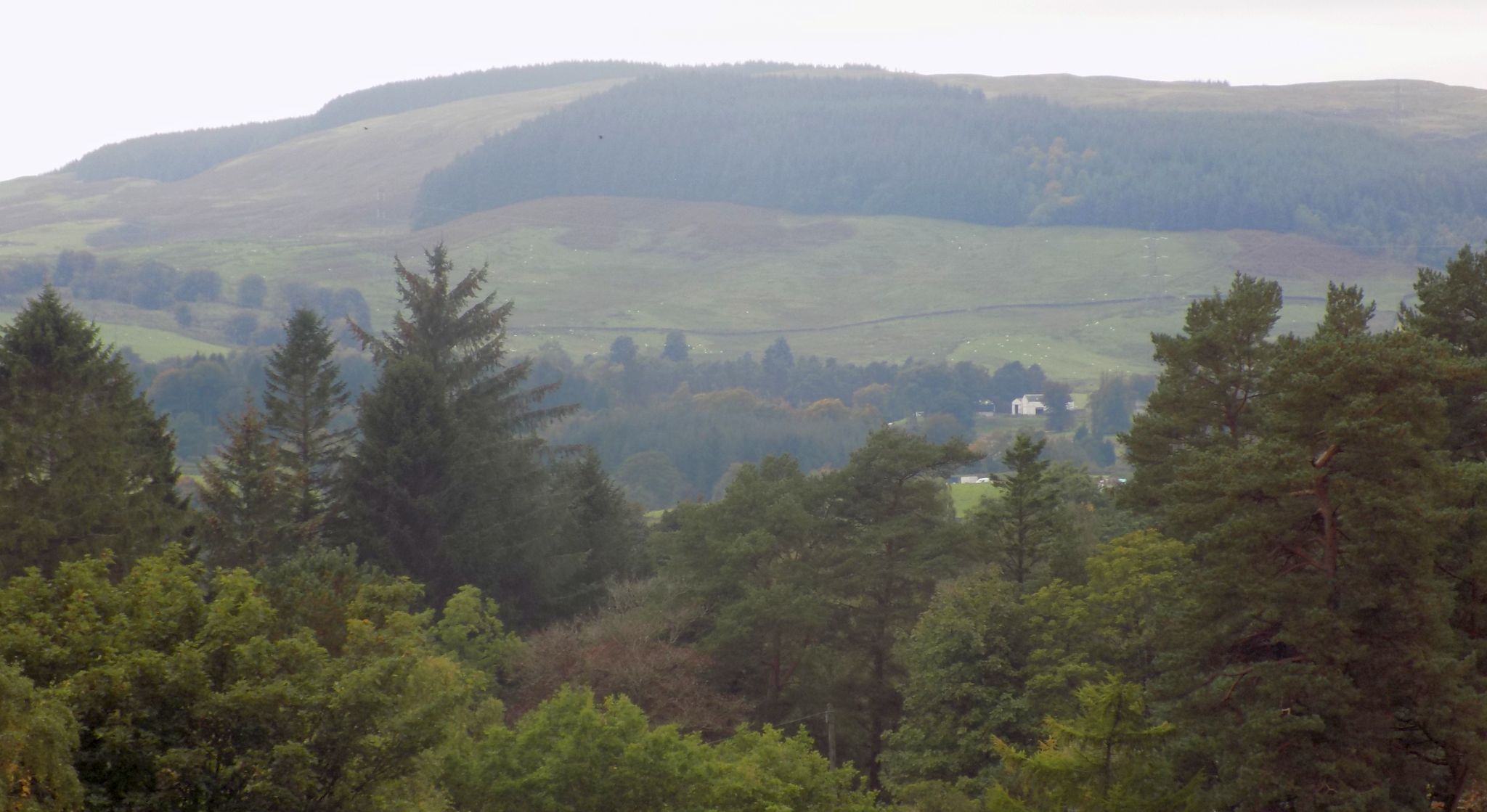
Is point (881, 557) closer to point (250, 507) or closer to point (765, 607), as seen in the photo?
point (765, 607)

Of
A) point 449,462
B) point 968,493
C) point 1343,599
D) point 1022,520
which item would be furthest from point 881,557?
point 968,493

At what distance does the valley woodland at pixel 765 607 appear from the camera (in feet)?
66.7

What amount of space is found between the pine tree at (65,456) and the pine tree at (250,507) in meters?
5.91

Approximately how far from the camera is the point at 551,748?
87.3 feet

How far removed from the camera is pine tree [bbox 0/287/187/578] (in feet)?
112

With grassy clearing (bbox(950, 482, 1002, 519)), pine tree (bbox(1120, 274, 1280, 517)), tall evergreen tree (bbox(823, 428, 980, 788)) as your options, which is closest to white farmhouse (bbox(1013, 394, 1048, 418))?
grassy clearing (bbox(950, 482, 1002, 519))

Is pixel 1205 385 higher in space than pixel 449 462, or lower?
higher

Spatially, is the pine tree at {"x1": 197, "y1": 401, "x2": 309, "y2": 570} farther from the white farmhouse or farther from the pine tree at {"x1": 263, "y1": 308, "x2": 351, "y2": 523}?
the white farmhouse

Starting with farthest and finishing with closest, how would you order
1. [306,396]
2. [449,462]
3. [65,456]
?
1. [449,462]
2. [306,396]
3. [65,456]

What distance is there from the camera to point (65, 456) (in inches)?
1398

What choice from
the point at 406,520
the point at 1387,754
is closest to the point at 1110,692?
the point at 1387,754

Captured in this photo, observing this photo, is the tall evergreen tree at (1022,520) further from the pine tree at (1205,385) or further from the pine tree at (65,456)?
the pine tree at (65,456)

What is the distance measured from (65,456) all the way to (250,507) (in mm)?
10620

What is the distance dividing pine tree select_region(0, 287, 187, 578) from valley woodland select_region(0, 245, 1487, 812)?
0.10 metres
